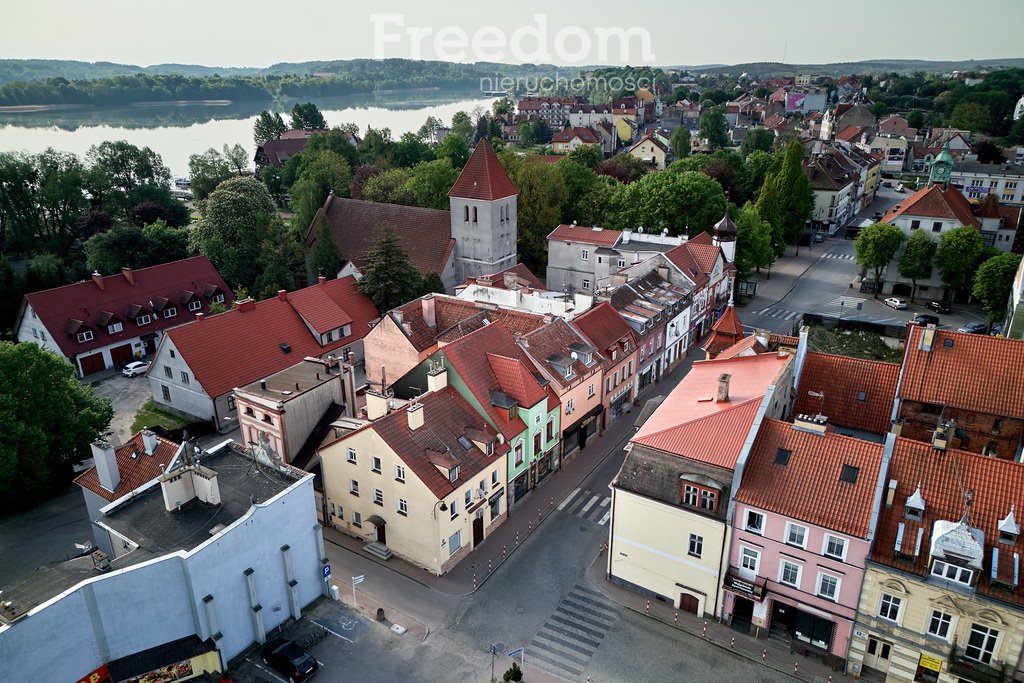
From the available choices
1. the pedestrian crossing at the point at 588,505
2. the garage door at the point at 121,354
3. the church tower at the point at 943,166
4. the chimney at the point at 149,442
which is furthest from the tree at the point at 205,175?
the church tower at the point at 943,166

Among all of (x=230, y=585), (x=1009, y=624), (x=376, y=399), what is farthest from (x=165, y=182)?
(x=1009, y=624)

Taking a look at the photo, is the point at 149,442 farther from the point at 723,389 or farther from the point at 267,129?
the point at 267,129

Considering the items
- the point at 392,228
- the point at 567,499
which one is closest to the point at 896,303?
the point at 567,499

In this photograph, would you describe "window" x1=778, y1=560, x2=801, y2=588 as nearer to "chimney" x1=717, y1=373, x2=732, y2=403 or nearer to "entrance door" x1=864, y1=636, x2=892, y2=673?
"entrance door" x1=864, y1=636, x2=892, y2=673

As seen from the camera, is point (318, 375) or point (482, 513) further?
point (318, 375)

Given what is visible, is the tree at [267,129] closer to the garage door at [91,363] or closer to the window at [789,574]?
the garage door at [91,363]

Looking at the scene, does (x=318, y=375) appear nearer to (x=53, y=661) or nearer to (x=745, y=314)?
(x=53, y=661)

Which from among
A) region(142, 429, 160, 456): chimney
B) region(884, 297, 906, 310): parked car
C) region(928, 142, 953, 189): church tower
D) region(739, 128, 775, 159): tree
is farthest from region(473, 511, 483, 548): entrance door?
region(739, 128, 775, 159): tree

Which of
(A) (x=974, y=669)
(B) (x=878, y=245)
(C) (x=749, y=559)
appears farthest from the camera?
(B) (x=878, y=245)
